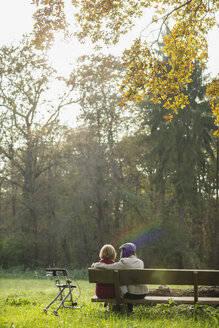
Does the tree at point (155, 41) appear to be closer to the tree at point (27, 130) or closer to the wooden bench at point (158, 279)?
the wooden bench at point (158, 279)

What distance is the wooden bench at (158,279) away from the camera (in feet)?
18.4

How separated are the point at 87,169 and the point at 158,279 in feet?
61.5

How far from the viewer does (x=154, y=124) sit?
1037 inches

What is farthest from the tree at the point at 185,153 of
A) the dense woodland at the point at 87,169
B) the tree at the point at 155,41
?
the tree at the point at 155,41

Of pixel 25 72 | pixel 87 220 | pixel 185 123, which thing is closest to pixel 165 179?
pixel 185 123

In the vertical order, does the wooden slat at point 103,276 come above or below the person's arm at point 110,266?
below

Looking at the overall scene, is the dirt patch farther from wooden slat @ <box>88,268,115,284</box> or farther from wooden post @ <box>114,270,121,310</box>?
wooden slat @ <box>88,268,115,284</box>

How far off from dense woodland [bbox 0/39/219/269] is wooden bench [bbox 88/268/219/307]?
59.1 ft

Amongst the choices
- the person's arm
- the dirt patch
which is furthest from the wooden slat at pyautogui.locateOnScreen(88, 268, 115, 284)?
the dirt patch

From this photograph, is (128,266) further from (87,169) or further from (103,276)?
(87,169)

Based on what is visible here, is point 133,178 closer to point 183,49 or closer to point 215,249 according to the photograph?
point 215,249

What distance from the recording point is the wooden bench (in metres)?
5.61

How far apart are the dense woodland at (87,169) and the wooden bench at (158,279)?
18.0 meters

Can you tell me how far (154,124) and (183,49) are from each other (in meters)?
17.6
